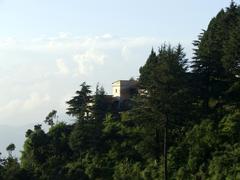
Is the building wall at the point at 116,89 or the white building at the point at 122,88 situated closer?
the white building at the point at 122,88

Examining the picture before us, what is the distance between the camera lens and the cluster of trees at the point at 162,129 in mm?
40688

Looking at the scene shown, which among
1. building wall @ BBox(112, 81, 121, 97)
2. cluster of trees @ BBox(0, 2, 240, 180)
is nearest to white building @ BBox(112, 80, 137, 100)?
building wall @ BBox(112, 81, 121, 97)

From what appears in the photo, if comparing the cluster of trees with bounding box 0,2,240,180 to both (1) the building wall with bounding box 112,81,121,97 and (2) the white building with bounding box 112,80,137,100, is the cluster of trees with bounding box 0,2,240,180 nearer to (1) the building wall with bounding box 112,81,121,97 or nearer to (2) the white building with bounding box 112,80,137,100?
(2) the white building with bounding box 112,80,137,100

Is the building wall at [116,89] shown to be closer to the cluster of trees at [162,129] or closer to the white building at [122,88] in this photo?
the white building at [122,88]

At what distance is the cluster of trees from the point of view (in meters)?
40.7

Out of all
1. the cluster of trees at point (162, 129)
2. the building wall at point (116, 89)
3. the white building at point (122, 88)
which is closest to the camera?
the cluster of trees at point (162, 129)

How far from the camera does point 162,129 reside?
144 ft

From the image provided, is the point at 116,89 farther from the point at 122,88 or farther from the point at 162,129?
the point at 162,129

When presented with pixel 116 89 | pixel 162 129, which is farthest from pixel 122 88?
pixel 162 129

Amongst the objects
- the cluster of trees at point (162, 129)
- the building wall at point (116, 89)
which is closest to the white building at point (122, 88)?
the building wall at point (116, 89)

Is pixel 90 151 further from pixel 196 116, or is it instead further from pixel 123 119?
pixel 196 116

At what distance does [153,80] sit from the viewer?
41.1 meters

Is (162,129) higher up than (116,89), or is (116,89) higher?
(116,89)

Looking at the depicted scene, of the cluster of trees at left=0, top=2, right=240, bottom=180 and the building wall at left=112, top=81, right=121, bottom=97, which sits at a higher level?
the building wall at left=112, top=81, right=121, bottom=97
